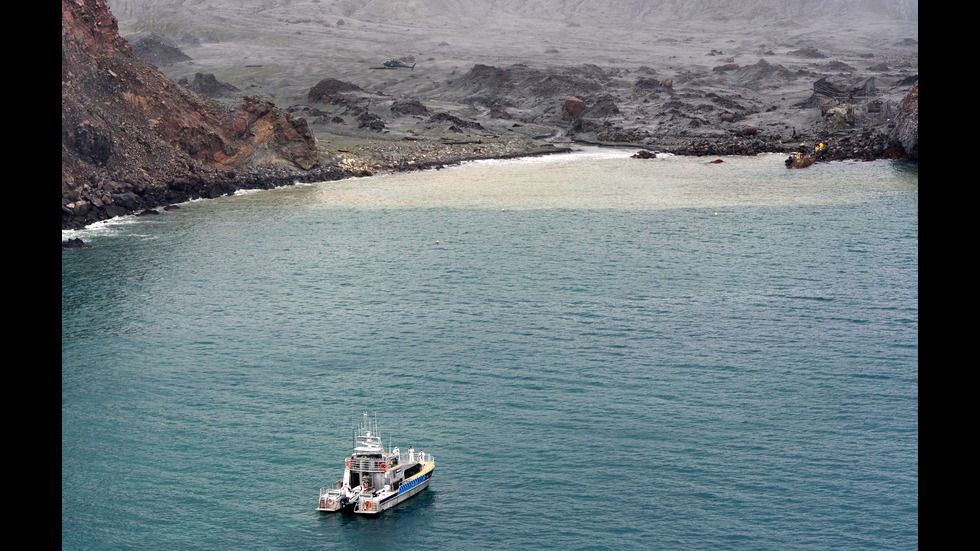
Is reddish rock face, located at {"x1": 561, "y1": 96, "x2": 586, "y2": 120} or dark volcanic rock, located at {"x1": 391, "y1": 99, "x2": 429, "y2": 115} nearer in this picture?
dark volcanic rock, located at {"x1": 391, "y1": 99, "x2": 429, "y2": 115}

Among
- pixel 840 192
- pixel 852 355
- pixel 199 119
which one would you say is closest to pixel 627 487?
pixel 852 355

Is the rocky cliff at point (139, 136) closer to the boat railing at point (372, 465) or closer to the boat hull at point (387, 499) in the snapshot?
the boat railing at point (372, 465)

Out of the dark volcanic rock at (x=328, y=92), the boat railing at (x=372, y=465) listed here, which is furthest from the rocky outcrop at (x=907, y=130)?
the boat railing at (x=372, y=465)

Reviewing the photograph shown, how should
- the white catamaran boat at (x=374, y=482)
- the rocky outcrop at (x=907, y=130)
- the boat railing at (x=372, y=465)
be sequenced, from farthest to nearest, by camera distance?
the rocky outcrop at (x=907, y=130) < the boat railing at (x=372, y=465) < the white catamaran boat at (x=374, y=482)

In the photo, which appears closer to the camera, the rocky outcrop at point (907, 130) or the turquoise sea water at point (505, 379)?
the turquoise sea water at point (505, 379)

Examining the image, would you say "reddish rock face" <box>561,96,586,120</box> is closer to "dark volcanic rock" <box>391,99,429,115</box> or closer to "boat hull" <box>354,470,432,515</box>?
"dark volcanic rock" <box>391,99,429,115</box>

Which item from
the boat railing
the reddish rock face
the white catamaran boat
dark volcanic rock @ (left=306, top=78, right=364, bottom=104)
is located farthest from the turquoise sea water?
dark volcanic rock @ (left=306, top=78, right=364, bottom=104)

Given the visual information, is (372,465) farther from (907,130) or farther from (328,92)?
(328,92)
